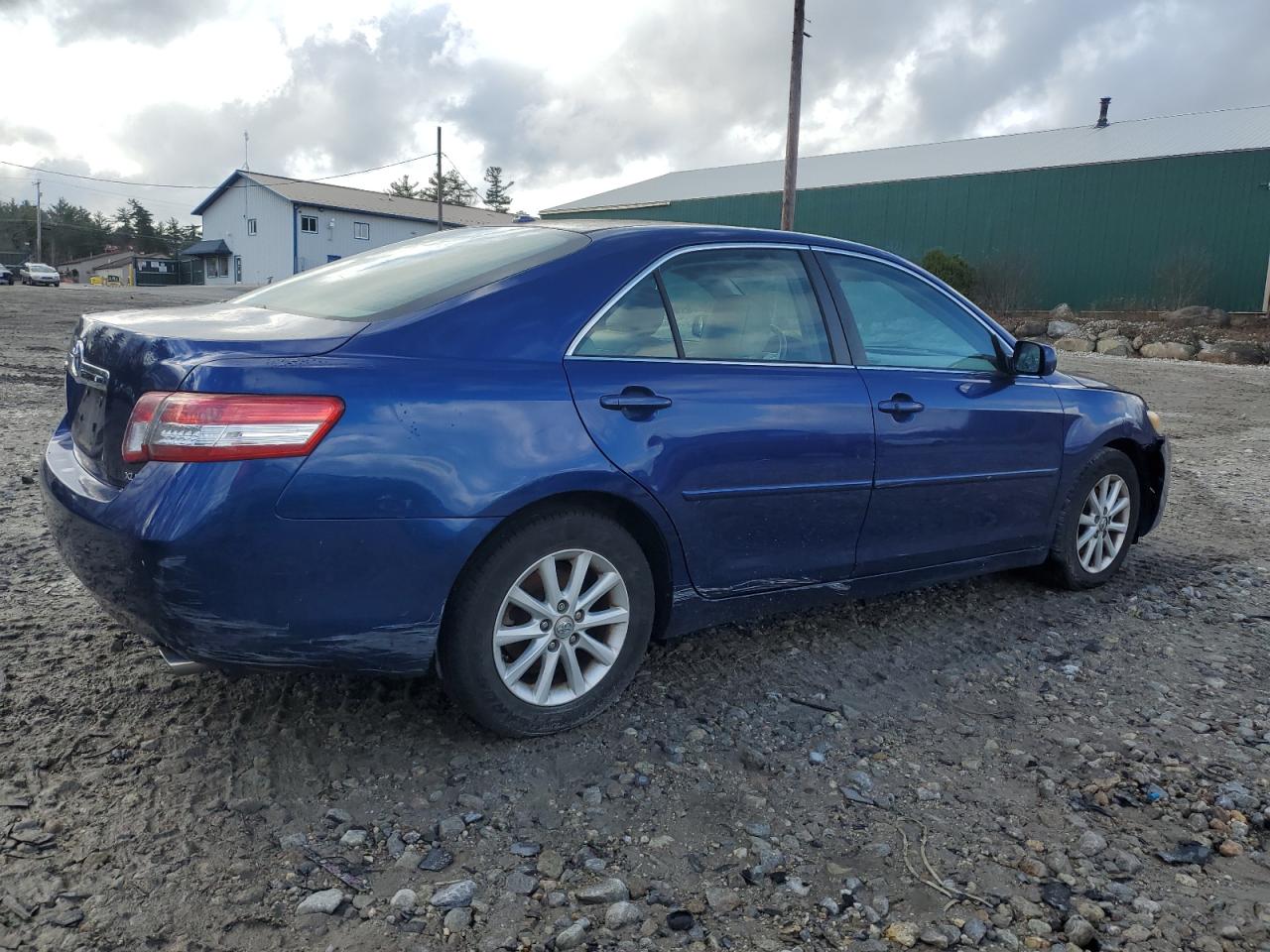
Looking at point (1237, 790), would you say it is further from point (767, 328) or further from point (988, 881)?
point (767, 328)

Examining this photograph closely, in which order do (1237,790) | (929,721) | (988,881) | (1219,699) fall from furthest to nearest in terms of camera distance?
(1219,699) → (929,721) → (1237,790) → (988,881)

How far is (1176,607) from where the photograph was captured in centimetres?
453

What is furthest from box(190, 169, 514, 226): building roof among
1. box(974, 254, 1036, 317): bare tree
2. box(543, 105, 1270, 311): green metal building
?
box(974, 254, 1036, 317): bare tree

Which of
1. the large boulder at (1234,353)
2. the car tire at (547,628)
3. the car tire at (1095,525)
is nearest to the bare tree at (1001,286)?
the large boulder at (1234,353)

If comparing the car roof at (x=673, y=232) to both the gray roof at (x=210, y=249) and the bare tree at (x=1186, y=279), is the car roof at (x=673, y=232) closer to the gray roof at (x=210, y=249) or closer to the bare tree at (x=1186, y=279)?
the bare tree at (x=1186, y=279)

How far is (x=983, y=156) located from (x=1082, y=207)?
5.27 m

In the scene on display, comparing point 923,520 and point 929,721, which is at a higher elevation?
point 923,520

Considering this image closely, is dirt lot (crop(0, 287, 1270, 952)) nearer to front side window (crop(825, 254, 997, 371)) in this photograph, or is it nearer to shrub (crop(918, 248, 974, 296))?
front side window (crop(825, 254, 997, 371))

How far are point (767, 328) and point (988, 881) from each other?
75.8 inches

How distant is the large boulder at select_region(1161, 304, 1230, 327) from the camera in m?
Result: 24.2

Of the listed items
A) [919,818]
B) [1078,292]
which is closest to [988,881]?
[919,818]

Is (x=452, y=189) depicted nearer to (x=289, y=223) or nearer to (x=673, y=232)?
(x=289, y=223)

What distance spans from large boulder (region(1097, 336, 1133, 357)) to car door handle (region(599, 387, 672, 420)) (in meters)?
21.3

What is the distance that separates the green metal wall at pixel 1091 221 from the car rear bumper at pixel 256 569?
26648mm
